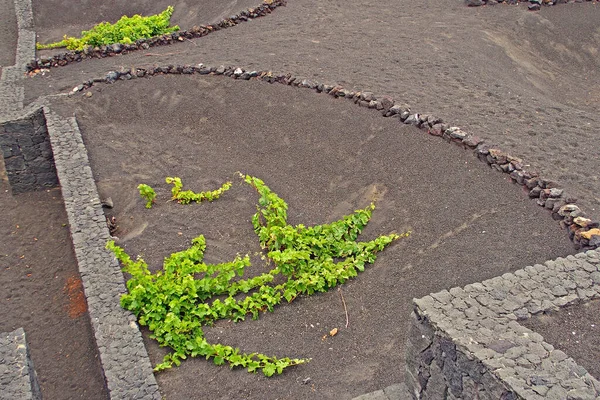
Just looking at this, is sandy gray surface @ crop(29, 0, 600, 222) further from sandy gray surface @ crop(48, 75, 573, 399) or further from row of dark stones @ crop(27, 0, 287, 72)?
sandy gray surface @ crop(48, 75, 573, 399)

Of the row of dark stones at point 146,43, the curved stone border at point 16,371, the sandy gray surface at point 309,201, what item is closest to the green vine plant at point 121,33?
the row of dark stones at point 146,43

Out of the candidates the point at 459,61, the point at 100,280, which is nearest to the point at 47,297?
the point at 100,280

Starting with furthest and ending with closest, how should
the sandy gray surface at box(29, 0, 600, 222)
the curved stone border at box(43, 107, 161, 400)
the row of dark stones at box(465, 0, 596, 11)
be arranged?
1. the row of dark stones at box(465, 0, 596, 11)
2. the sandy gray surface at box(29, 0, 600, 222)
3. the curved stone border at box(43, 107, 161, 400)

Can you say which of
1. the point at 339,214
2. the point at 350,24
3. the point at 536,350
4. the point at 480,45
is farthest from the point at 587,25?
the point at 536,350

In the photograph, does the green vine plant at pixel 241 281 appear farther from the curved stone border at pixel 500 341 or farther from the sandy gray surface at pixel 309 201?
the curved stone border at pixel 500 341

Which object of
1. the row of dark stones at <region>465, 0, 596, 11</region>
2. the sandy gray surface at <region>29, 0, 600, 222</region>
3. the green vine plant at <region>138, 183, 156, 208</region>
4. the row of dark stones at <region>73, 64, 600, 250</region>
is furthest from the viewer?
the row of dark stones at <region>465, 0, 596, 11</region>

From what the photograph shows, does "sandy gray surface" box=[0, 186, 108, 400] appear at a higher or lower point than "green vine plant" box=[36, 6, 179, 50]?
lower

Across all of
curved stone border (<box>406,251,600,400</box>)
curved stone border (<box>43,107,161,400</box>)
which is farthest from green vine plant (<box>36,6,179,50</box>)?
curved stone border (<box>406,251,600,400</box>)
